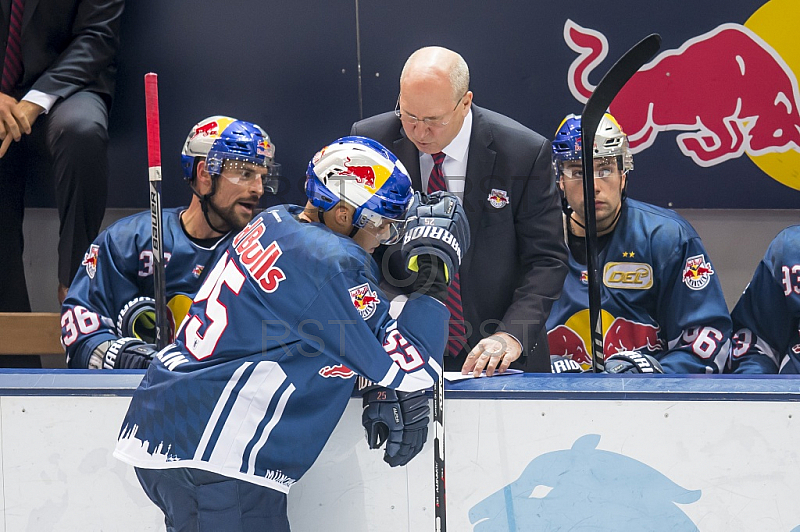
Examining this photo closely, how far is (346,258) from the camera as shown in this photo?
6.65 ft

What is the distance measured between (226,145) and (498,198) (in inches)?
36.6

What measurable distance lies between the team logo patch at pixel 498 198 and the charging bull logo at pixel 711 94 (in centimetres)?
107

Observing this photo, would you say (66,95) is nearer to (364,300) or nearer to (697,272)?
(364,300)

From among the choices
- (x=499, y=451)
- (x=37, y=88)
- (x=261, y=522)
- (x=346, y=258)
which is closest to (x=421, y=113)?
(x=346, y=258)

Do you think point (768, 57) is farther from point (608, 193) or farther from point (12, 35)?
point (12, 35)

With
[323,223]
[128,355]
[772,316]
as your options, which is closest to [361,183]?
[323,223]

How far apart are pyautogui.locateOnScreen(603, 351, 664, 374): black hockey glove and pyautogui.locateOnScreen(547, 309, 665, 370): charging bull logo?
1.11 feet

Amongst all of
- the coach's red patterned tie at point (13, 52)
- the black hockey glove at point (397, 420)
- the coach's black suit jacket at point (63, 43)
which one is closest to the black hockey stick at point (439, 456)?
the black hockey glove at point (397, 420)

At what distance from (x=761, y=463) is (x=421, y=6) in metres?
2.13

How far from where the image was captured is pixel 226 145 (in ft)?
10.2

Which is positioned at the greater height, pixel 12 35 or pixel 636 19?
pixel 636 19

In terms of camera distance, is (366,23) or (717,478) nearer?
(717,478)

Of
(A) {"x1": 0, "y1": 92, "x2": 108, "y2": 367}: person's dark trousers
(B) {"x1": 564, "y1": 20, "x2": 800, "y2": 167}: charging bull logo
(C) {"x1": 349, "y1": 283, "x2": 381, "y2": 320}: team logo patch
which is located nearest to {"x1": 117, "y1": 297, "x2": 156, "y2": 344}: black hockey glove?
(A) {"x1": 0, "y1": 92, "x2": 108, "y2": 367}: person's dark trousers

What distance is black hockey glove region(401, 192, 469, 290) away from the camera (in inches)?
84.3
